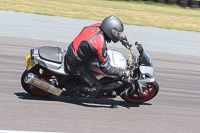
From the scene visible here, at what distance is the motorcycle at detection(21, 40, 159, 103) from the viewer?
623 centimetres

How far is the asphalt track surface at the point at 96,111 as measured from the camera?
5.54m

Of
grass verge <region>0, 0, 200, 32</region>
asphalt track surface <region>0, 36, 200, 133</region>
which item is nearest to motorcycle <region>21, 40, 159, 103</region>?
asphalt track surface <region>0, 36, 200, 133</region>

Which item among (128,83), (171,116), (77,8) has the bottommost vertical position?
(171,116)

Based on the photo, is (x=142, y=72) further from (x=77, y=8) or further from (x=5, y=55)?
(x=77, y=8)

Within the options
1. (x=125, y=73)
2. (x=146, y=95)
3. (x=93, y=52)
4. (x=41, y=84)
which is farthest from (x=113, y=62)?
(x=41, y=84)

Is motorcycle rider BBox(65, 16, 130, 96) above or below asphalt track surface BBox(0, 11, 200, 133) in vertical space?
above

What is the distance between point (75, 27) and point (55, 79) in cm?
705

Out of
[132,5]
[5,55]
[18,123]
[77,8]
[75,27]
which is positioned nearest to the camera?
[18,123]

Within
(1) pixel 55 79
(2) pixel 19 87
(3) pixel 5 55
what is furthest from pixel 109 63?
(3) pixel 5 55

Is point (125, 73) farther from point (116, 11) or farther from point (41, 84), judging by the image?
point (116, 11)

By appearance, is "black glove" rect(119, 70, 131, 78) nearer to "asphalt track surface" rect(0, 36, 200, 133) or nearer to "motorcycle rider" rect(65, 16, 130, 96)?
"motorcycle rider" rect(65, 16, 130, 96)

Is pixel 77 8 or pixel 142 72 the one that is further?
pixel 77 8

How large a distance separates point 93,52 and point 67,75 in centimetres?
64

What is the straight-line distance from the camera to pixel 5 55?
9.20m
